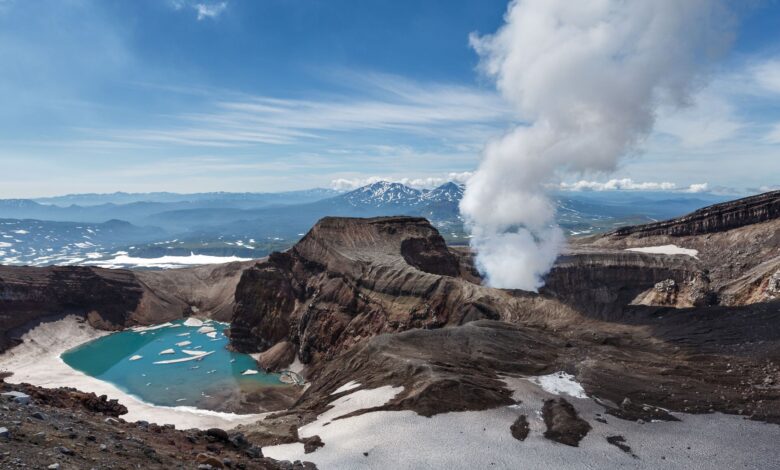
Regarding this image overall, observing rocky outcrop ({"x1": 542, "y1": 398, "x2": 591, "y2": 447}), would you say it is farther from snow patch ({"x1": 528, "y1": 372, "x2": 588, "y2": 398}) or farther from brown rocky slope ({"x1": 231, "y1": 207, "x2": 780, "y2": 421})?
brown rocky slope ({"x1": 231, "y1": 207, "x2": 780, "y2": 421})

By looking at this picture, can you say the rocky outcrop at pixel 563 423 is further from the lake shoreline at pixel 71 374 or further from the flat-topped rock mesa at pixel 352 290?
the lake shoreline at pixel 71 374

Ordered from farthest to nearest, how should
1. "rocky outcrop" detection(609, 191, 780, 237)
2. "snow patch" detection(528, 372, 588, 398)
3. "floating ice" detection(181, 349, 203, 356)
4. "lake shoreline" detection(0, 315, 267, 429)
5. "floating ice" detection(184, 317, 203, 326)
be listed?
"floating ice" detection(184, 317, 203, 326), "rocky outcrop" detection(609, 191, 780, 237), "floating ice" detection(181, 349, 203, 356), "lake shoreline" detection(0, 315, 267, 429), "snow patch" detection(528, 372, 588, 398)

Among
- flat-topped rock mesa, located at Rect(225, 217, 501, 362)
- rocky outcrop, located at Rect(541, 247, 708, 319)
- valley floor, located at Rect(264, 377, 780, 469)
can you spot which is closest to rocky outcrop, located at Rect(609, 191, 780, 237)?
rocky outcrop, located at Rect(541, 247, 708, 319)

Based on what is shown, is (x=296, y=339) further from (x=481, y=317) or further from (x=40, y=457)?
(x=40, y=457)

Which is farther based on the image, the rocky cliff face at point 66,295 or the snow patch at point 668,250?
the rocky cliff face at point 66,295

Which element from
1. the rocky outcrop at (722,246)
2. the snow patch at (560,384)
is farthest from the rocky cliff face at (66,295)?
the rocky outcrop at (722,246)
